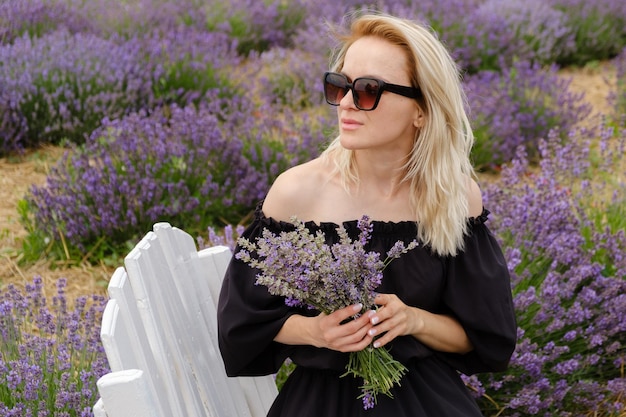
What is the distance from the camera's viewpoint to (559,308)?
322 centimetres

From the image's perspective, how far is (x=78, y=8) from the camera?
22.0ft

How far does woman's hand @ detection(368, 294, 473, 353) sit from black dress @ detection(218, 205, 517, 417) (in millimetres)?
26

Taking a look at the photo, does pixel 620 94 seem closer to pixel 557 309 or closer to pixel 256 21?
pixel 256 21

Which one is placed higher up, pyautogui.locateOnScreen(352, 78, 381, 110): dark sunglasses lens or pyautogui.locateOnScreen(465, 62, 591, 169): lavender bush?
pyautogui.locateOnScreen(352, 78, 381, 110): dark sunglasses lens

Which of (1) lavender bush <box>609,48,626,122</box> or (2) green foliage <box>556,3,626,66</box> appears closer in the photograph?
(1) lavender bush <box>609,48,626,122</box>

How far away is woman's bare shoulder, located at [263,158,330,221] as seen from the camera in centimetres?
233

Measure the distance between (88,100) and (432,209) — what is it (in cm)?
324

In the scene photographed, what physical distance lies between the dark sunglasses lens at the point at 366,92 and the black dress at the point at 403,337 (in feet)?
0.99

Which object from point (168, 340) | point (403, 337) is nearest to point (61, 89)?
point (168, 340)

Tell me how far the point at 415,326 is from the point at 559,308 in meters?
1.17

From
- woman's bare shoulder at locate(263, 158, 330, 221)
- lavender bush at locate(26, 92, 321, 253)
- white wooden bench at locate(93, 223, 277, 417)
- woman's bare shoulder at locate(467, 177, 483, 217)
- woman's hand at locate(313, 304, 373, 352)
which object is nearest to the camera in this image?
white wooden bench at locate(93, 223, 277, 417)

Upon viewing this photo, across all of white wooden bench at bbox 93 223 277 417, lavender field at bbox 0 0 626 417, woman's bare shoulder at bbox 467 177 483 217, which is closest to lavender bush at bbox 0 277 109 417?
lavender field at bbox 0 0 626 417

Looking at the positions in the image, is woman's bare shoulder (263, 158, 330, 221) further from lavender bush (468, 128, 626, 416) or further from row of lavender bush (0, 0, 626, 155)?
row of lavender bush (0, 0, 626, 155)

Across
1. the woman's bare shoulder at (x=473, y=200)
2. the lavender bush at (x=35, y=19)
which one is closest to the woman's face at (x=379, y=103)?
the woman's bare shoulder at (x=473, y=200)
